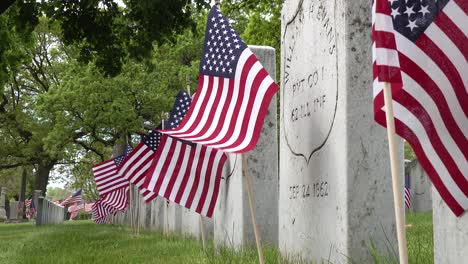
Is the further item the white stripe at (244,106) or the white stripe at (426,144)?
the white stripe at (244,106)

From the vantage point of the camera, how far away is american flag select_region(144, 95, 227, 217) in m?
9.03

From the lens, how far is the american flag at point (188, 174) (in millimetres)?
9031

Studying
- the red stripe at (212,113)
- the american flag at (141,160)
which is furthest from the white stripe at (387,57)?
the american flag at (141,160)

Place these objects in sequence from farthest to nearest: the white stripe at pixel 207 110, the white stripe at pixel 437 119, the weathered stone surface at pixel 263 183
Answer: the weathered stone surface at pixel 263 183
the white stripe at pixel 207 110
the white stripe at pixel 437 119

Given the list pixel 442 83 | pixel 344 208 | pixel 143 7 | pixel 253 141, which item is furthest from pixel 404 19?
pixel 143 7

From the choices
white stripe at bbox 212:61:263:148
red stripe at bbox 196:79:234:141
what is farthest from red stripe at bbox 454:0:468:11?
red stripe at bbox 196:79:234:141

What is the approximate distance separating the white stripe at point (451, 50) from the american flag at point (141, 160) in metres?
12.0

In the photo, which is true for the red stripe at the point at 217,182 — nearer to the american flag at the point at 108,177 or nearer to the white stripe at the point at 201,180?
the white stripe at the point at 201,180

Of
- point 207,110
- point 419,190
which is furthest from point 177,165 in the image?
point 419,190

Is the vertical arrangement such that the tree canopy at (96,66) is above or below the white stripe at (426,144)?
A: above

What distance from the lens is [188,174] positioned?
30.1 ft

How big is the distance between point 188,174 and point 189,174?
0.04ft

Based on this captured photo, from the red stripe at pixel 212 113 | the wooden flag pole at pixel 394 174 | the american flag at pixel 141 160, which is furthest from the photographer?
the american flag at pixel 141 160

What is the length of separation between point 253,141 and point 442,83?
260cm
